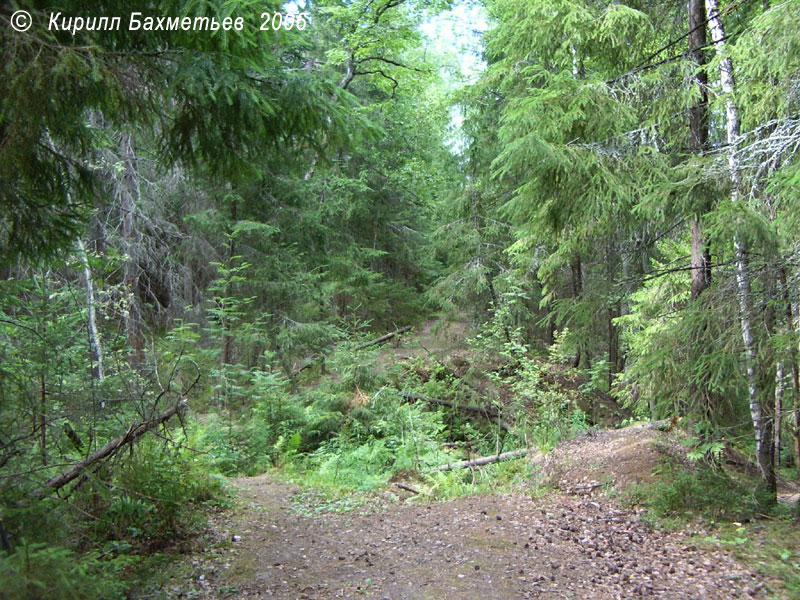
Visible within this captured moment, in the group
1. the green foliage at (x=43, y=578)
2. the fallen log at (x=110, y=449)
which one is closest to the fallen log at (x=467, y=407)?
the fallen log at (x=110, y=449)

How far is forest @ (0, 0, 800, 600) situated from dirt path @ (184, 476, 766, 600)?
123 millimetres

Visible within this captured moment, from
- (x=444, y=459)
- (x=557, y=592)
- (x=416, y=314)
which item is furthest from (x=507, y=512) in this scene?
(x=416, y=314)

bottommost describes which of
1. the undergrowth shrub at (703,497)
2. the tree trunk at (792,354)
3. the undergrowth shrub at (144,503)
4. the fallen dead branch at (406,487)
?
the fallen dead branch at (406,487)

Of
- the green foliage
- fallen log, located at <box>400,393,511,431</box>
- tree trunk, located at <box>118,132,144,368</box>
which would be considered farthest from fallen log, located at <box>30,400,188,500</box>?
tree trunk, located at <box>118,132,144,368</box>

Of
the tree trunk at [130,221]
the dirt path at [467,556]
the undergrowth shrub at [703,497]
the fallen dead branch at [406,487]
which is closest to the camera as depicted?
the dirt path at [467,556]

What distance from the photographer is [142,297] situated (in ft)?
51.9

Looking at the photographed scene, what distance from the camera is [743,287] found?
5.52m

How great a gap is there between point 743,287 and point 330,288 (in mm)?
10819

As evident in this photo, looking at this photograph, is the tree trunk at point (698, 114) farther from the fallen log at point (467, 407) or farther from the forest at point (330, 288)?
the fallen log at point (467, 407)

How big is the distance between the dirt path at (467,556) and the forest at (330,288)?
0.12m

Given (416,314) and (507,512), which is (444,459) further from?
(416,314)

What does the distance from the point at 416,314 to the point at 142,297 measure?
10.5 meters

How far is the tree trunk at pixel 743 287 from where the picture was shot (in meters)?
5.34

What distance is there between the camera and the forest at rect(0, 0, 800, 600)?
3.47m
